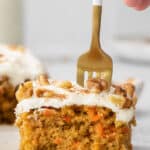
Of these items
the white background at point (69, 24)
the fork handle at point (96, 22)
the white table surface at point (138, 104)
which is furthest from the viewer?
the white background at point (69, 24)

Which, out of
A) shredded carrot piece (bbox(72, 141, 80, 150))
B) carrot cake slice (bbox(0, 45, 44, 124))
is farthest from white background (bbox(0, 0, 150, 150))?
shredded carrot piece (bbox(72, 141, 80, 150))

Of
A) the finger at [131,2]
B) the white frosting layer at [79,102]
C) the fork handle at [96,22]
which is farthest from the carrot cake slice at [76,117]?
the finger at [131,2]

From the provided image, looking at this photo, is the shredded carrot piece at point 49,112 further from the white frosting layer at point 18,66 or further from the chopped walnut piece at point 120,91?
Result: the white frosting layer at point 18,66

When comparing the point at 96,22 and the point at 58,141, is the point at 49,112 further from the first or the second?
the point at 96,22

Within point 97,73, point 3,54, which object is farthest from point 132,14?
point 97,73

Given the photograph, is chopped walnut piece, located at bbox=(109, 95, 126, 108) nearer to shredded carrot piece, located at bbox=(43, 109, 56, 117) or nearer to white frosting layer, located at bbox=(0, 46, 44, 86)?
shredded carrot piece, located at bbox=(43, 109, 56, 117)

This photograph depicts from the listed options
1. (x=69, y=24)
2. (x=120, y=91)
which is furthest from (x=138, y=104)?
(x=69, y=24)
